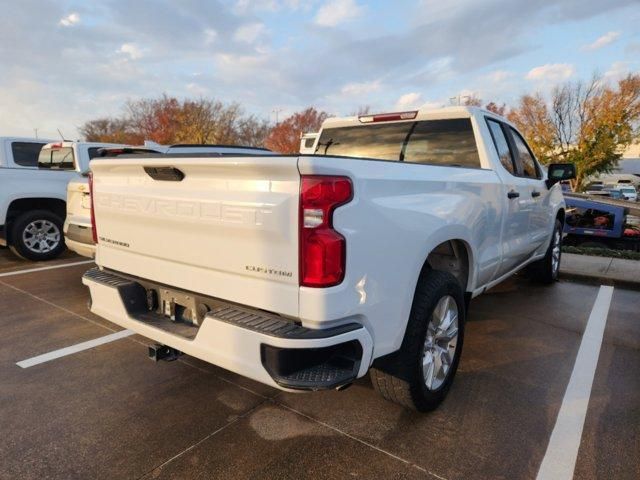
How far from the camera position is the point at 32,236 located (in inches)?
277

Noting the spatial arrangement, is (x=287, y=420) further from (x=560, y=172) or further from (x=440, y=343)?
(x=560, y=172)

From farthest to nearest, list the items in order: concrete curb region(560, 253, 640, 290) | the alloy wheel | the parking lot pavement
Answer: the parking lot pavement, concrete curb region(560, 253, 640, 290), the alloy wheel

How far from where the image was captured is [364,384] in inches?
125

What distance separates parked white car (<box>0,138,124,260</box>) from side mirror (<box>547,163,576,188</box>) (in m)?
6.72

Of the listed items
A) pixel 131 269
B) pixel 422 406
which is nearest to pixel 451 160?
pixel 422 406

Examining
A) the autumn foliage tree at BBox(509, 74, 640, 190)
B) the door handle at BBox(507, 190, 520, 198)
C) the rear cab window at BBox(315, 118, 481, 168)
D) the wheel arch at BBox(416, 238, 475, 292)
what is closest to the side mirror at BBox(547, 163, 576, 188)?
the door handle at BBox(507, 190, 520, 198)

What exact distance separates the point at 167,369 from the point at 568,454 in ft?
8.76

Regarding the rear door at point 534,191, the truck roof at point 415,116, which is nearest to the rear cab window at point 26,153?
the truck roof at point 415,116

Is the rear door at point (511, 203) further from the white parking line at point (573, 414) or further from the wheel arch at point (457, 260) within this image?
the white parking line at point (573, 414)

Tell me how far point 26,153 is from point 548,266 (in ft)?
28.0

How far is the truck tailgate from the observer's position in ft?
6.64

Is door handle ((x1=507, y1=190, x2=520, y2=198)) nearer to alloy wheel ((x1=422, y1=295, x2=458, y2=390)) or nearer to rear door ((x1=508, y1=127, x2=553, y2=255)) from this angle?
rear door ((x1=508, y1=127, x2=553, y2=255))

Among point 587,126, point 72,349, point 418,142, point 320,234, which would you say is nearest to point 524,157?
point 418,142

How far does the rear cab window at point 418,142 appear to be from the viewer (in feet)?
12.2
